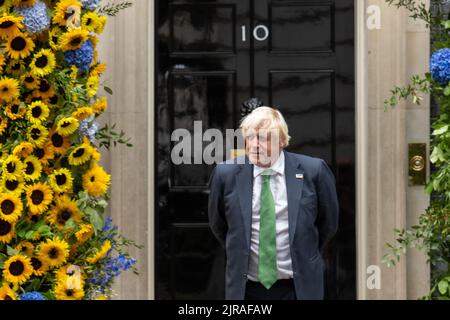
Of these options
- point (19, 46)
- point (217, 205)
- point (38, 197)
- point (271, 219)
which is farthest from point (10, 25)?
point (271, 219)

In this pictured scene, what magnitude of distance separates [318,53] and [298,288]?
277 cm

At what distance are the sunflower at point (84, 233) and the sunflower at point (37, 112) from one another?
60 cm

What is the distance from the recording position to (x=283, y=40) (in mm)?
6738

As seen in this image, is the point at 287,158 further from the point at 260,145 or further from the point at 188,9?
the point at 188,9

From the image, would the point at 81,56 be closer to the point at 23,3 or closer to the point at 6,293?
the point at 23,3

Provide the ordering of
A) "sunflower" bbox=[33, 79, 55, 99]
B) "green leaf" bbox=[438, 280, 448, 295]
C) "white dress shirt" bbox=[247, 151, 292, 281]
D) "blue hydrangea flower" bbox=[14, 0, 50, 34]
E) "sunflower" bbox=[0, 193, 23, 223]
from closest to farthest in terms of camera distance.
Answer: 1. "sunflower" bbox=[0, 193, 23, 223]
2. "blue hydrangea flower" bbox=[14, 0, 50, 34]
3. "sunflower" bbox=[33, 79, 55, 99]
4. "white dress shirt" bbox=[247, 151, 292, 281]
5. "green leaf" bbox=[438, 280, 448, 295]

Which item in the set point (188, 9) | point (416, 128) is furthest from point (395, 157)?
point (188, 9)

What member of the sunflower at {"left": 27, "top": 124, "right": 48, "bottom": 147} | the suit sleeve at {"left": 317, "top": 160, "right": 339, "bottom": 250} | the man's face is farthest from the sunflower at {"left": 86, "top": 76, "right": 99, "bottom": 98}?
the suit sleeve at {"left": 317, "top": 160, "right": 339, "bottom": 250}

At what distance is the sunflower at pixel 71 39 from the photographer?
4.38m

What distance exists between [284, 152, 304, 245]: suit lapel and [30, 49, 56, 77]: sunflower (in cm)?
136

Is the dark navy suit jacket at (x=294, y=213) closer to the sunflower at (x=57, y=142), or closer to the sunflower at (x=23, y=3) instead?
the sunflower at (x=57, y=142)

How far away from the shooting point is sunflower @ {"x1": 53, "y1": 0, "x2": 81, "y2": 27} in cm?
437

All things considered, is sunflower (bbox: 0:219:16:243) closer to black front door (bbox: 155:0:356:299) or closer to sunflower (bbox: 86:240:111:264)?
sunflower (bbox: 86:240:111:264)

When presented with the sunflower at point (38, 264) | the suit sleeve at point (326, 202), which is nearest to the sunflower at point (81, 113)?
the sunflower at point (38, 264)
